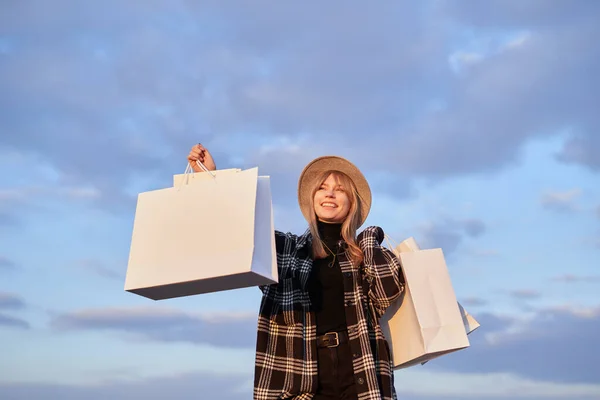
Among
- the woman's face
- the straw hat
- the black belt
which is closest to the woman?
the black belt

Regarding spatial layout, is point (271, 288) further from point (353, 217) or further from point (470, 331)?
point (470, 331)

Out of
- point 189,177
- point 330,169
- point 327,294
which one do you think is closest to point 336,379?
point 327,294

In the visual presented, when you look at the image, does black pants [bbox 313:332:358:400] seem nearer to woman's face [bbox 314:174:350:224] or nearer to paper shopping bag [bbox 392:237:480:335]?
paper shopping bag [bbox 392:237:480:335]

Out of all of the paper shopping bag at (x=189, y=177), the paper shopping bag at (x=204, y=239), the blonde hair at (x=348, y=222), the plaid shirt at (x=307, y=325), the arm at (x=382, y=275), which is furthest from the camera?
the blonde hair at (x=348, y=222)

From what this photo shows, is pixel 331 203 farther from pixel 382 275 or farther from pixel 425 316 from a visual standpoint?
pixel 425 316

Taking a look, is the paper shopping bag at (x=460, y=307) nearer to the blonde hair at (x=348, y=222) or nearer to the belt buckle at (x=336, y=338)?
the blonde hair at (x=348, y=222)

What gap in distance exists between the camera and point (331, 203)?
486 cm

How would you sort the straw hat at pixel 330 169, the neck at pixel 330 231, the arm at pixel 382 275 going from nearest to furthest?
1. the arm at pixel 382 275
2. the neck at pixel 330 231
3. the straw hat at pixel 330 169

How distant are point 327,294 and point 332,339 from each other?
0.96ft

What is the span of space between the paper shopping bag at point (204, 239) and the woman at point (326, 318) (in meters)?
0.42

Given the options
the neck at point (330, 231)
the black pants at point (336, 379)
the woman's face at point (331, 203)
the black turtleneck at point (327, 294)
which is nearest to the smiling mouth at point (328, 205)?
the woman's face at point (331, 203)

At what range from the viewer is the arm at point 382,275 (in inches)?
175

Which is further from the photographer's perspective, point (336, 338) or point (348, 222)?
point (348, 222)

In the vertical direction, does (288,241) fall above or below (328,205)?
below
